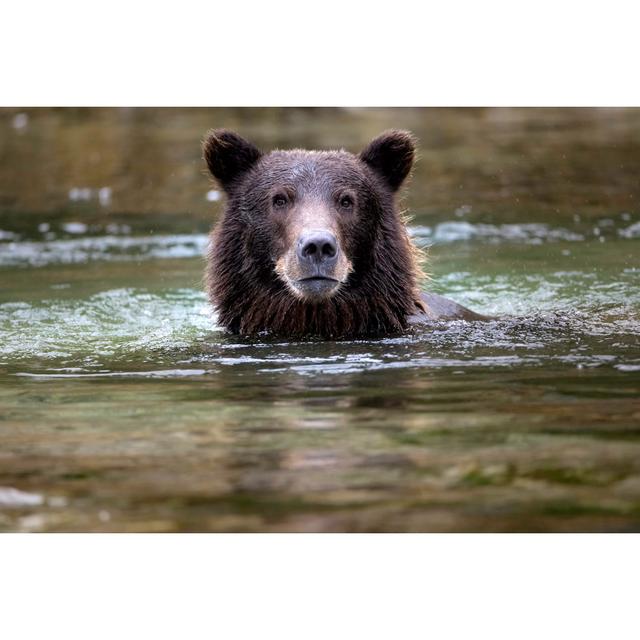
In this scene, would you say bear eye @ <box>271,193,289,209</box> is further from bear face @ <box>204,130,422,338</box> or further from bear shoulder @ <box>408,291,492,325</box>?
bear shoulder @ <box>408,291,492,325</box>

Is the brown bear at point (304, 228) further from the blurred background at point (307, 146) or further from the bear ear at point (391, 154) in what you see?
the blurred background at point (307, 146)

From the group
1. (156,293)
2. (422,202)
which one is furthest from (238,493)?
(422,202)

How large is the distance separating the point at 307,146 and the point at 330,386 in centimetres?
1336

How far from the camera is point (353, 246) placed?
9477 millimetres

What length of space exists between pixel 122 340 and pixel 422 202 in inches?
351

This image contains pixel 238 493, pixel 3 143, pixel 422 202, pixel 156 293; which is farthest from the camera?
pixel 3 143

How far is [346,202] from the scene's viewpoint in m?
9.45

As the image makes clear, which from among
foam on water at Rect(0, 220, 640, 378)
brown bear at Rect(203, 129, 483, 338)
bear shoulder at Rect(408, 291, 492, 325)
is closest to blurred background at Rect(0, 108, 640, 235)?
foam on water at Rect(0, 220, 640, 378)

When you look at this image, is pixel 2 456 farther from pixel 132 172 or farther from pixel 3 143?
pixel 3 143

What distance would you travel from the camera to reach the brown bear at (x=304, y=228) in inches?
368

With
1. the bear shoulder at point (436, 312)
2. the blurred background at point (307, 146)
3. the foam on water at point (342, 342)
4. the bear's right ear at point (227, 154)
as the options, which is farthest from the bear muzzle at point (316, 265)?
the blurred background at point (307, 146)

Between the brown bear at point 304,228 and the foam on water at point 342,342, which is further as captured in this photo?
the brown bear at point 304,228

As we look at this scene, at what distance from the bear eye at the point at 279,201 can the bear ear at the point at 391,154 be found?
0.99 meters

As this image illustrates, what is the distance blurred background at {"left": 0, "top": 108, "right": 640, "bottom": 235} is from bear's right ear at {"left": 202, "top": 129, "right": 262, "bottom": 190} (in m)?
7.23
